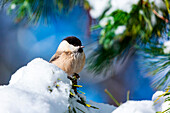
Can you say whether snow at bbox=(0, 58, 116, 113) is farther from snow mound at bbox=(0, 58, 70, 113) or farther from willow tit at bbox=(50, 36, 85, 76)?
willow tit at bbox=(50, 36, 85, 76)

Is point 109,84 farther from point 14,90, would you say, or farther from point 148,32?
point 14,90

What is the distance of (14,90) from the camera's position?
0.26 m

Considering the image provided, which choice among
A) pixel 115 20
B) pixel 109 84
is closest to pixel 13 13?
pixel 115 20

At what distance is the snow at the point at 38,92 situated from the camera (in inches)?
9.6

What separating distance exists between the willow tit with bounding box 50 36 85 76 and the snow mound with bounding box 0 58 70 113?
27cm

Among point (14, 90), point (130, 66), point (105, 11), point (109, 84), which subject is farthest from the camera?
point (109, 84)

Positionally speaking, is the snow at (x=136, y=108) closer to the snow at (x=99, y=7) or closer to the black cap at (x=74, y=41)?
the black cap at (x=74, y=41)

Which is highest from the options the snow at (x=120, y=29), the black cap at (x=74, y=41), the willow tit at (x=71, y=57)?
the snow at (x=120, y=29)

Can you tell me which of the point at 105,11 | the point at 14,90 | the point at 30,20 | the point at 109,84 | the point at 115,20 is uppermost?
the point at 109,84

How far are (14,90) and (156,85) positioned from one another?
66 centimetres

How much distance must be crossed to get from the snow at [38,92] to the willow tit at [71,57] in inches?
10.4

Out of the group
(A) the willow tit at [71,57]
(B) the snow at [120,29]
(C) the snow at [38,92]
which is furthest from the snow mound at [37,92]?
(B) the snow at [120,29]

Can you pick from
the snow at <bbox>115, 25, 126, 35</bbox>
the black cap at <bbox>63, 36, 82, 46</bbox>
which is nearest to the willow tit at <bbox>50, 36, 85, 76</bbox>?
the black cap at <bbox>63, 36, 82, 46</bbox>

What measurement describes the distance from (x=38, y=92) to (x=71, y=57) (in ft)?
1.14
